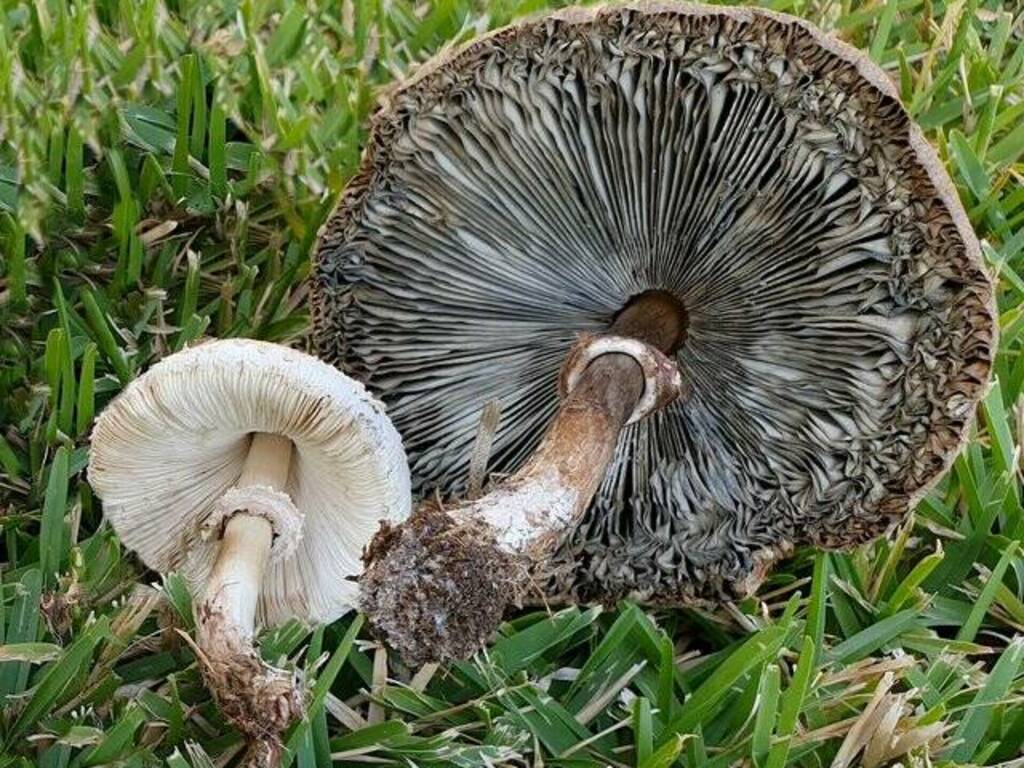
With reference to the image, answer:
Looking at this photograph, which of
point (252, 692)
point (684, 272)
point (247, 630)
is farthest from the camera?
point (684, 272)

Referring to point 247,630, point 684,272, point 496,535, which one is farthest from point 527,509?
point 684,272

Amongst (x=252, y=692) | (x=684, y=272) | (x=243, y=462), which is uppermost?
(x=684, y=272)

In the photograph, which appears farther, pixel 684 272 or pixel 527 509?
pixel 684 272

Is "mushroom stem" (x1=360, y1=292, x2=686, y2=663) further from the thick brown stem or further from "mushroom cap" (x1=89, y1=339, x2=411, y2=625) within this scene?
"mushroom cap" (x1=89, y1=339, x2=411, y2=625)

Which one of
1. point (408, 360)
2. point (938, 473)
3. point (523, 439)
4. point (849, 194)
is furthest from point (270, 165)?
point (938, 473)

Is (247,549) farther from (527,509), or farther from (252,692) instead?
(527,509)

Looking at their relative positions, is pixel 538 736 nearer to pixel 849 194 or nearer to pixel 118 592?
pixel 118 592
